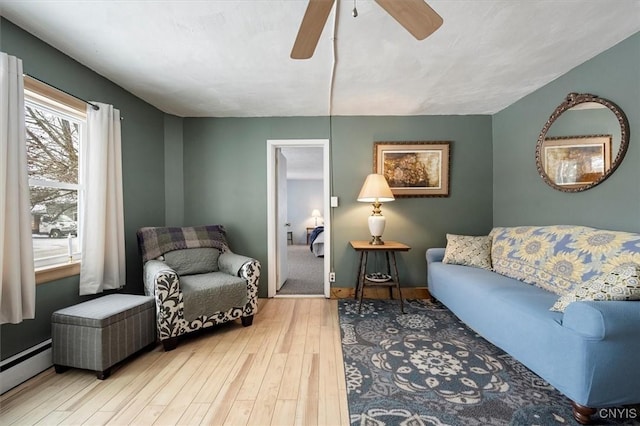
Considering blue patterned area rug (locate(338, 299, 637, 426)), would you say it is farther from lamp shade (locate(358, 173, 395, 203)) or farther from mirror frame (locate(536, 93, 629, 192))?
mirror frame (locate(536, 93, 629, 192))

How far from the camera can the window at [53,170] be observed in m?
1.93

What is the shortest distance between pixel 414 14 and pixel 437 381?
6.74ft

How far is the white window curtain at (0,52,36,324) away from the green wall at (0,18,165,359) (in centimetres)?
21

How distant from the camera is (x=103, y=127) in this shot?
2.28 meters

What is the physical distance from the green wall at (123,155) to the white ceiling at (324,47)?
0.10 meters

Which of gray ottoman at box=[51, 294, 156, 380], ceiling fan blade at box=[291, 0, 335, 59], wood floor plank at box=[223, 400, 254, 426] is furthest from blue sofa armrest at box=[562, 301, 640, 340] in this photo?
gray ottoman at box=[51, 294, 156, 380]

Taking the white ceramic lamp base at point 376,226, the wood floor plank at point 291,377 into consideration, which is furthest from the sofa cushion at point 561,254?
the wood floor plank at point 291,377

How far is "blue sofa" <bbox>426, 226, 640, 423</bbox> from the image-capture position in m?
1.30

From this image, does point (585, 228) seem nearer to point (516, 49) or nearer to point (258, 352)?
point (516, 49)

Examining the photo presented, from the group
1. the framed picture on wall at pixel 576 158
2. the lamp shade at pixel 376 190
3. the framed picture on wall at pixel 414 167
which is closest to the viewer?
the framed picture on wall at pixel 576 158

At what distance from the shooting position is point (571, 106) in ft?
7.54

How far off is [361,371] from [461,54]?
7.93 feet

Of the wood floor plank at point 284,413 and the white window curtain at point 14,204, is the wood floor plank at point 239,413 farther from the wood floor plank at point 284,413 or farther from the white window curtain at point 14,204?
the white window curtain at point 14,204

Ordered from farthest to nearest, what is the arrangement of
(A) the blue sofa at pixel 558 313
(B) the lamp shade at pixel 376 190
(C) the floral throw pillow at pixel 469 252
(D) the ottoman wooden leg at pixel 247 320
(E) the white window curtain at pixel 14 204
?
(B) the lamp shade at pixel 376 190 → (C) the floral throw pillow at pixel 469 252 → (D) the ottoman wooden leg at pixel 247 320 → (E) the white window curtain at pixel 14 204 → (A) the blue sofa at pixel 558 313
